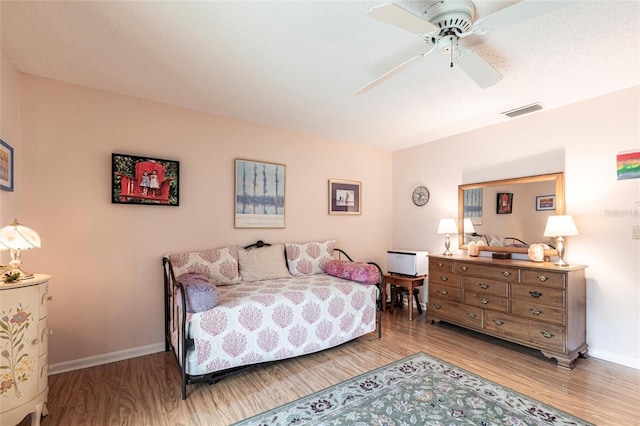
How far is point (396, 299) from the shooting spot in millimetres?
4363

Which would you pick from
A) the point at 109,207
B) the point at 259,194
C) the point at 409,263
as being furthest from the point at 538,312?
the point at 109,207

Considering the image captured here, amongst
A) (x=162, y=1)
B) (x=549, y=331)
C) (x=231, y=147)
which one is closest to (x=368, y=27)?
(x=162, y=1)

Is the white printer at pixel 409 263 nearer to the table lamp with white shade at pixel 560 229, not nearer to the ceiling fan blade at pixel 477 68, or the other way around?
the table lamp with white shade at pixel 560 229

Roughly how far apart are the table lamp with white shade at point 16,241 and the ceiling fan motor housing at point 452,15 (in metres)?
2.63

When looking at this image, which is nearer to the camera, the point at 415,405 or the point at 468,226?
the point at 415,405

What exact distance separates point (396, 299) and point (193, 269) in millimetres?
2899

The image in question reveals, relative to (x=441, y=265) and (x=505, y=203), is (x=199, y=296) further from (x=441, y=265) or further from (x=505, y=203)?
(x=505, y=203)

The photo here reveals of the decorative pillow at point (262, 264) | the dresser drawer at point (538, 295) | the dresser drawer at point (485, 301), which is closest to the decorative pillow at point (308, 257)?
the decorative pillow at point (262, 264)

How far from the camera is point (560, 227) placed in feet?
9.02

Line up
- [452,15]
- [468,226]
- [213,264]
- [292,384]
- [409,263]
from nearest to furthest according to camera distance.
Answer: [452,15] → [292,384] → [213,264] → [468,226] → [409,263]

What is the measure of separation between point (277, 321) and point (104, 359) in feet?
5.37

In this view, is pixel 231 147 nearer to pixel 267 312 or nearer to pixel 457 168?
pixel 267 312

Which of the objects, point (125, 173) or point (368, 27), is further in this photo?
point (125, 173)

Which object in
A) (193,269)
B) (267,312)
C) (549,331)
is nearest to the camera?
(267,312)
